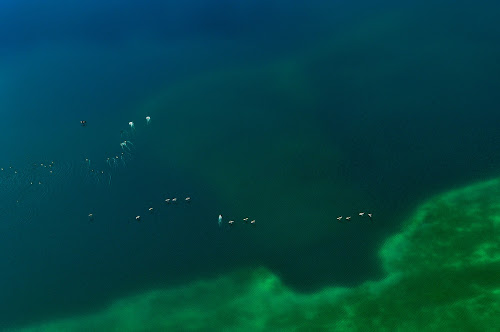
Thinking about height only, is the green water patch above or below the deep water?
below

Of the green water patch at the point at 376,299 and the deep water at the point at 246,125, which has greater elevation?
the deep water at the point at 246,125

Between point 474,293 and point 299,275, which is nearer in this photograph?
point 474,293

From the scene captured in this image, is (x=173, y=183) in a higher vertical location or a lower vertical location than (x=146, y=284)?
higher

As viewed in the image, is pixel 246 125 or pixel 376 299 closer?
pixel 376 299

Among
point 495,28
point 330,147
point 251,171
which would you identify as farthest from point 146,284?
point 495,28

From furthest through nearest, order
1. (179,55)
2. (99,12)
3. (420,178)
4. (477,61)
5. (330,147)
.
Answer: (99,12) < (179,55) < (477,61) < (330,147) < (420,178)

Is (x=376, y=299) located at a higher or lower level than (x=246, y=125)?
lower

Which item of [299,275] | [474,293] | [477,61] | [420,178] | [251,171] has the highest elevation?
[477,61]

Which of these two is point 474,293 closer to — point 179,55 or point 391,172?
point 391,172
